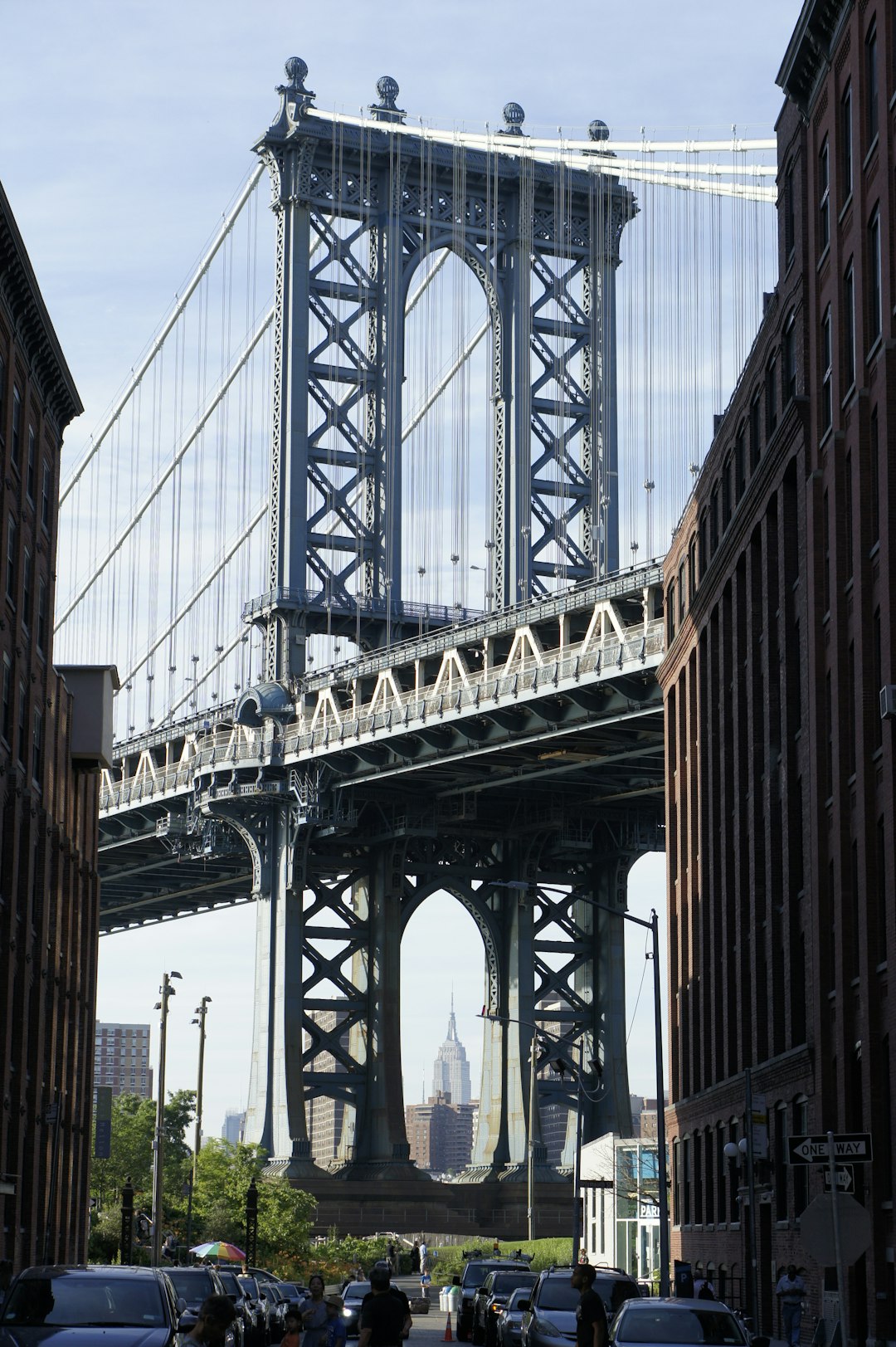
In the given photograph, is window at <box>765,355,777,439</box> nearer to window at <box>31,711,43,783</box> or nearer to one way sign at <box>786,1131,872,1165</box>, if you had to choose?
window at <box>31,711,43,783</box>

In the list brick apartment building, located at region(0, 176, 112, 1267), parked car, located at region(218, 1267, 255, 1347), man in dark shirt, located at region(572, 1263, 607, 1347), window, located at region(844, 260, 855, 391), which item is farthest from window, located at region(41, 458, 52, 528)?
man in dark shirt, located at region(572, 1263, 607, 1347)

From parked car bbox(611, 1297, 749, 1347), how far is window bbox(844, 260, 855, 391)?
19.4m

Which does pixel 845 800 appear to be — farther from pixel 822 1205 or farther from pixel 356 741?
pixel 356 741

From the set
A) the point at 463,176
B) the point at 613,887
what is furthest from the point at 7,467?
the point at 613,887

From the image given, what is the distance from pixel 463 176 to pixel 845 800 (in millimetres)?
61607

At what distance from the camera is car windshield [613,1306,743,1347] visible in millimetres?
24516

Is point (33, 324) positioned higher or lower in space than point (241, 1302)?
higher

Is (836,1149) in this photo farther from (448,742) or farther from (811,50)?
(448,742)

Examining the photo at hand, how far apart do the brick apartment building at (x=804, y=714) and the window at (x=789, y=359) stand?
7 cm

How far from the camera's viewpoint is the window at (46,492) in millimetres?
57875

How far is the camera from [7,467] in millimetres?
51281

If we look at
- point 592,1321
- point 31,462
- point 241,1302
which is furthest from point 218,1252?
point 592,1321

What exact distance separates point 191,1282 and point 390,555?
61.2 m

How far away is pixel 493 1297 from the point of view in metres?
46.7
